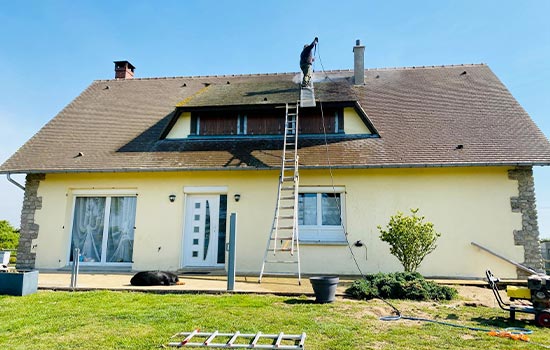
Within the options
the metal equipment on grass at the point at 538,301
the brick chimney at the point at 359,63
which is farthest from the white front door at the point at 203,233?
the brick chimney at the point at 359,63

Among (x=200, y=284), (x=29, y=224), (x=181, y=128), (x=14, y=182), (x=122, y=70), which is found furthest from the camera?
(x=122, y=70)

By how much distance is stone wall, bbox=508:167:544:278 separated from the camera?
842 cm

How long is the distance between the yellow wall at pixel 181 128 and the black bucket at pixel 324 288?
675cm

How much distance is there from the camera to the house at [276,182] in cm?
877

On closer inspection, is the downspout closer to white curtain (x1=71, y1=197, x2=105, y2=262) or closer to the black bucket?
white curtain (x1=71, y1=197, x2=105, y2=262)

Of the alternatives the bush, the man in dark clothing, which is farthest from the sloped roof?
the bush

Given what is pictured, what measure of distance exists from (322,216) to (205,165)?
3.20 meters

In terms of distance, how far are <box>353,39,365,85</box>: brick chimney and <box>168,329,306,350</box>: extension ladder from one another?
418 inches

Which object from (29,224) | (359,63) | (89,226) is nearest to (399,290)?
(89,226)

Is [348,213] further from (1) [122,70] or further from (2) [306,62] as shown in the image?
(1) [122,70]

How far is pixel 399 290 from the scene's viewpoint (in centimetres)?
632

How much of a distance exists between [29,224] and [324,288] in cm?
822

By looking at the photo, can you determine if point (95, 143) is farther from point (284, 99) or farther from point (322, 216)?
point (322, 216)

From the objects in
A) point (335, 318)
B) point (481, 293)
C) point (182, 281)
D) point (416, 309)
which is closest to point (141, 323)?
point (335, 318)
